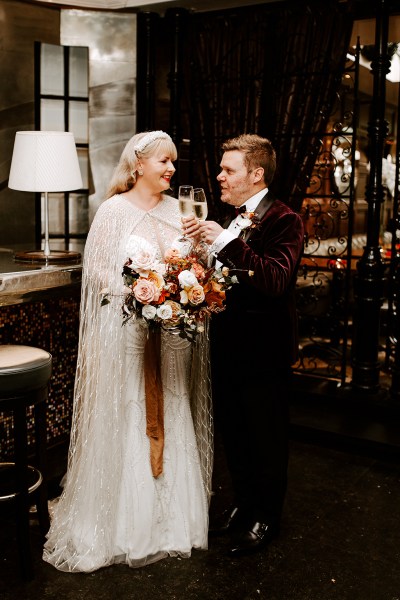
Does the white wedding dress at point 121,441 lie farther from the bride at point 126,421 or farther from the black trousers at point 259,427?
the black trousers at point 259,427

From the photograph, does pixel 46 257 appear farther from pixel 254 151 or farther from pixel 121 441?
pixel 254 151

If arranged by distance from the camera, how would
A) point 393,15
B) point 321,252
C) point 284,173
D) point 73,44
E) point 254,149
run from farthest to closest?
point 321,252 < point 73,44 < point 284,173 < point 393,15 < point 254,149

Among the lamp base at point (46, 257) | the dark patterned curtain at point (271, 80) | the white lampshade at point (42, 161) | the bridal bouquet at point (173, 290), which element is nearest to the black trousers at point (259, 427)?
the bridal bouquet at point (173, 290)

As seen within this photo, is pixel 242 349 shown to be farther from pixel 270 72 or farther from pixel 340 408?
pixel 270 72

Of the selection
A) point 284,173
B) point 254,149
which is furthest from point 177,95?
point 254,149

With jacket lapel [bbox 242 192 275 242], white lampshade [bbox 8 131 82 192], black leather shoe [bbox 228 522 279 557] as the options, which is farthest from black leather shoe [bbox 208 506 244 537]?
white lampshade [bbox 8 131 82 192]

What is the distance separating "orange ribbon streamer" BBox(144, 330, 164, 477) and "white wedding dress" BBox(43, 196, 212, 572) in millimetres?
36

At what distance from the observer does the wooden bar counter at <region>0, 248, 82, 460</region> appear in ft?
10.8

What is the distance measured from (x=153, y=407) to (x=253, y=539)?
0.78 metres

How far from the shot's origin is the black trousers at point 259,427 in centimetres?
310

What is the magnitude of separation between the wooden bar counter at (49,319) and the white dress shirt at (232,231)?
3.00ft

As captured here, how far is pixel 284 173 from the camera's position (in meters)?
4.97

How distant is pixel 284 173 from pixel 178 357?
231 cm

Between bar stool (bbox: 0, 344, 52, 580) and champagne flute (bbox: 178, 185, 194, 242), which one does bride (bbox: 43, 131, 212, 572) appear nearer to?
bar stool (bbox: 0, 344, 52, 580)
